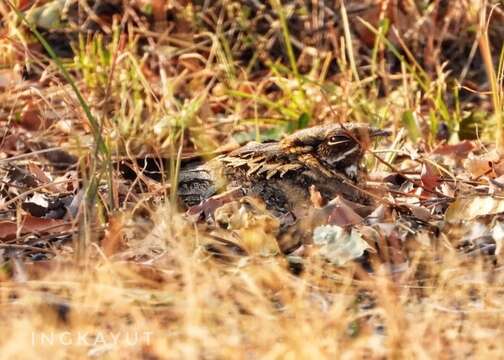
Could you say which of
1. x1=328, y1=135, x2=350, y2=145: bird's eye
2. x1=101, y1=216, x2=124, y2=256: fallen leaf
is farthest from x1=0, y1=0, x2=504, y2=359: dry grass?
x1=328, y1=135, x2=350, y2=145: bird's eye

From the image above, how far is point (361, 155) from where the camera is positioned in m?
3.51

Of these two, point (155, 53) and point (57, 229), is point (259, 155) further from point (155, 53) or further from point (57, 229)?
point (155, 53)

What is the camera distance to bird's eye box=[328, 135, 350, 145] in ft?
11.4

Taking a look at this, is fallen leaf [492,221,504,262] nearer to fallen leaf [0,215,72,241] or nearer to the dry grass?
the dry grass

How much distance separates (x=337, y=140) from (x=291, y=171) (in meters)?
0.23

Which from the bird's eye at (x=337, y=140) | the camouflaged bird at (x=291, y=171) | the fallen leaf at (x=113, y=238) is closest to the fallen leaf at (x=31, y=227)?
the fallen leaf at (x=113, y=238)

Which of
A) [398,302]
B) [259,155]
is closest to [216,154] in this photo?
[259,155]

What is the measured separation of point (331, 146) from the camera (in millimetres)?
3465

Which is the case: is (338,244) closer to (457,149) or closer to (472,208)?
(472,208)

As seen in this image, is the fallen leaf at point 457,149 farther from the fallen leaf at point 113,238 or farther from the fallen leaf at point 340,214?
the fallen leaf at point 113,238

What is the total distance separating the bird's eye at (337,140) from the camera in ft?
11.4

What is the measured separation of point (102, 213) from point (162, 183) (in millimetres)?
302

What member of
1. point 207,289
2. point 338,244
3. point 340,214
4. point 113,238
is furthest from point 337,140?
point 207,289

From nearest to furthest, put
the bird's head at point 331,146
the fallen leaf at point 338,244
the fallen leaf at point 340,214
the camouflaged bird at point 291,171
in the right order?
the fallen leaf at point 338,244
the fallen leaf at point 340,214
the camouflaged bird at point 291,171
the bird's head at point 331,146
